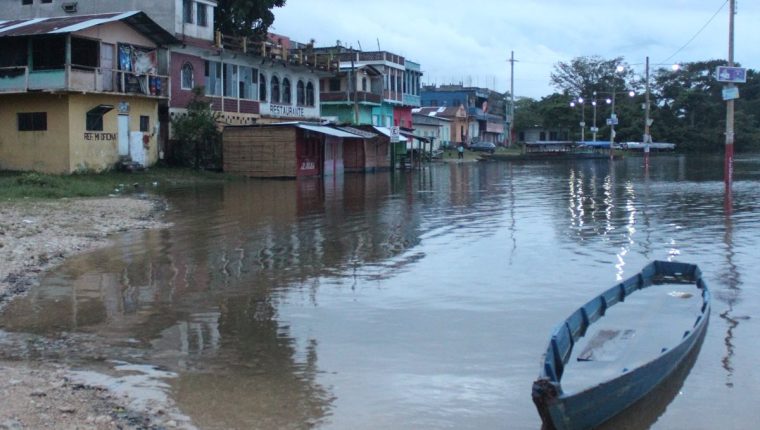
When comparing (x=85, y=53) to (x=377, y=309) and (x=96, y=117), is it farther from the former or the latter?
(x=377, y=309)

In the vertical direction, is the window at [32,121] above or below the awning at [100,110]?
below

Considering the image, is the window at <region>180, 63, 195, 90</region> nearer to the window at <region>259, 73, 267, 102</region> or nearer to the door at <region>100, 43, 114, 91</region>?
the door at <region>100, 43, 114, 91</region>

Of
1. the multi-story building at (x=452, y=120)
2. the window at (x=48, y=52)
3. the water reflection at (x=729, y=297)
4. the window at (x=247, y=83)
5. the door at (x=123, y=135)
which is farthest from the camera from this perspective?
the multi-story building at (x=452, y=120)

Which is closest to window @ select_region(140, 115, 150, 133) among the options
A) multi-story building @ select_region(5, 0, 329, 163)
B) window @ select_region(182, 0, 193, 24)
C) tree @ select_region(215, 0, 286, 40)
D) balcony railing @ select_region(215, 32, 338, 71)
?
multi-story building @ select_region(5, 0, 329, 163)

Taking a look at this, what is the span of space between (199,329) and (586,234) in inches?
437

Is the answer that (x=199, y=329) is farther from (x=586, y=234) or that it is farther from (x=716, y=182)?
(x=716, y=182)

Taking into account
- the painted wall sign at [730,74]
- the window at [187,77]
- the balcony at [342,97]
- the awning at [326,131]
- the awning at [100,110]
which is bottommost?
the awning at [326,131]

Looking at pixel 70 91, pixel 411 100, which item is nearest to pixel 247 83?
pixel 70 91

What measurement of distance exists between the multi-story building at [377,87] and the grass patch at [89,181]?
76.8 feet

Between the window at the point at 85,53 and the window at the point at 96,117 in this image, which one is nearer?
the window at the point at 85,53

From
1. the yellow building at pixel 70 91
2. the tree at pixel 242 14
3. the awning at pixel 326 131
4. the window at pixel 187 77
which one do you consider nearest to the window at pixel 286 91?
the tree at pixel 242 14

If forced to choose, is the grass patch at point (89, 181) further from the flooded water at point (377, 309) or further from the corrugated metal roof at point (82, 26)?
the corrugated metal roof at point (82, 26)

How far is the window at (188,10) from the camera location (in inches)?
1571

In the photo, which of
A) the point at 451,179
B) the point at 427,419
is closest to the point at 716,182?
the point at 451,179
